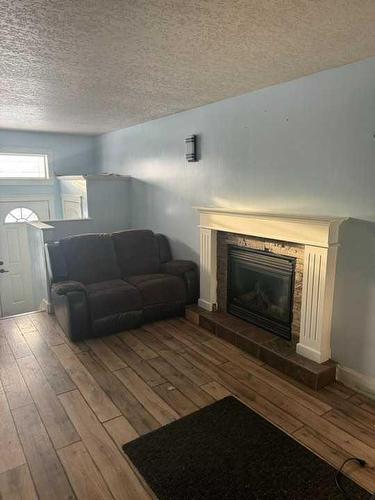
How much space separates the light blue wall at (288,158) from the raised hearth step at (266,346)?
0.83ft

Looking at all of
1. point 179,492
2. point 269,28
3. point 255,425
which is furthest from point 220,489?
point 269,28

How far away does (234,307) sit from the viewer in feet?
12.4

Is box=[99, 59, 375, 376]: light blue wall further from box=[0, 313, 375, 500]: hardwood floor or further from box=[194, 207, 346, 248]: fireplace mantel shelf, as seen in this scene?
box=[0, 313, 375, 500]: hardwood floor

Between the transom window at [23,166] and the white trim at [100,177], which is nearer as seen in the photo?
the white trim at [100,177]

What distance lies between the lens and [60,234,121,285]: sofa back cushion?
13.3ft

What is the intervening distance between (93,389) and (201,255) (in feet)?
6.22

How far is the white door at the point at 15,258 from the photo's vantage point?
571cm

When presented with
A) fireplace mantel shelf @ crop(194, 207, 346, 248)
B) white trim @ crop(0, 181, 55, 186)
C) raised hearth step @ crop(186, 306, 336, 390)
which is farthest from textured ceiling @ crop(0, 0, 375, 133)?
white trim @ crop(0, 181, 55, 186)

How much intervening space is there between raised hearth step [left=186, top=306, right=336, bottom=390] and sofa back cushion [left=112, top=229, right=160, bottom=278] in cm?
87

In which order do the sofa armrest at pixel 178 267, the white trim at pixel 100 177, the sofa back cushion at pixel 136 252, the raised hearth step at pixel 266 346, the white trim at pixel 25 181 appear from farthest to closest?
the white trim at pixel 25 181
the white trim at pixel 100 177
the sofa back cushion at pixel 136 252
the sofa armrest at pixel 178 267
the raised hearth step at pixel 266 346

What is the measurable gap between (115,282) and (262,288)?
1.72 m

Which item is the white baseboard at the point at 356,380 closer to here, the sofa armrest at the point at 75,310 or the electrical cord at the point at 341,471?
the electrical cord at the point at 341,471

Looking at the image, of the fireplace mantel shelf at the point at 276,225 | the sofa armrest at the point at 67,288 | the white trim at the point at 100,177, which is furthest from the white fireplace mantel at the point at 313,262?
the white trim at the point at 100,177

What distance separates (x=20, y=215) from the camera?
5.90 meters
